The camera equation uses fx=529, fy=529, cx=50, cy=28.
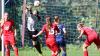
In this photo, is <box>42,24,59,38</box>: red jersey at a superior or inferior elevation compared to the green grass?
superior

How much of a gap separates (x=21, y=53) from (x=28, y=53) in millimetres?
451

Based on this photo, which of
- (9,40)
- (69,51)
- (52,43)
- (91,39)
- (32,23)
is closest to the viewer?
(52,43)

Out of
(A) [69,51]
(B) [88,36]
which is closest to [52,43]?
(B) [88,36]

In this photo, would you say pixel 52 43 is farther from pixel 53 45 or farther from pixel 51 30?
pixel 51 30

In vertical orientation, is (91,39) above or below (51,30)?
below

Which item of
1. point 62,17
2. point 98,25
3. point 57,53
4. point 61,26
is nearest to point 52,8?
point 62,17

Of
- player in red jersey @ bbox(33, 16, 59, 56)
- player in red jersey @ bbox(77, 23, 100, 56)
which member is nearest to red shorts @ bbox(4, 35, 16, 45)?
player in red jersey @ bbox(33, 16, 59, 56)

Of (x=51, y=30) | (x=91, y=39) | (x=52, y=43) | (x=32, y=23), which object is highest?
(x=51, y=30)

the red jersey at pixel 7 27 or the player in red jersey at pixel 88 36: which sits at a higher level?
the red jersey at pixel 7 27

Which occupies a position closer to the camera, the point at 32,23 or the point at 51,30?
the point at 51,30

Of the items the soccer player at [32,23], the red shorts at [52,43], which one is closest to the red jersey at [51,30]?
the red shorts at [52,43]

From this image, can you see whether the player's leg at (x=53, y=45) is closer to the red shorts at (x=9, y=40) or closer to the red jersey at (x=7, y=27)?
the red shorts at (x=9, y=40)

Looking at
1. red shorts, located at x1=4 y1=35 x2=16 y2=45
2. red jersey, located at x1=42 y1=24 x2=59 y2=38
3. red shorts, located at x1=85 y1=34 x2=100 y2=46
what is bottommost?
red shorts, located at x1=85 y1=34 x2=100 y2=46

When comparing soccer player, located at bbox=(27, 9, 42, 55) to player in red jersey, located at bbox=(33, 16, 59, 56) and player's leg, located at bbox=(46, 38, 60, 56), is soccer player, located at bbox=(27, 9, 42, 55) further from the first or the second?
player's leg, located at bbox=(46, 38, 60, 56)
